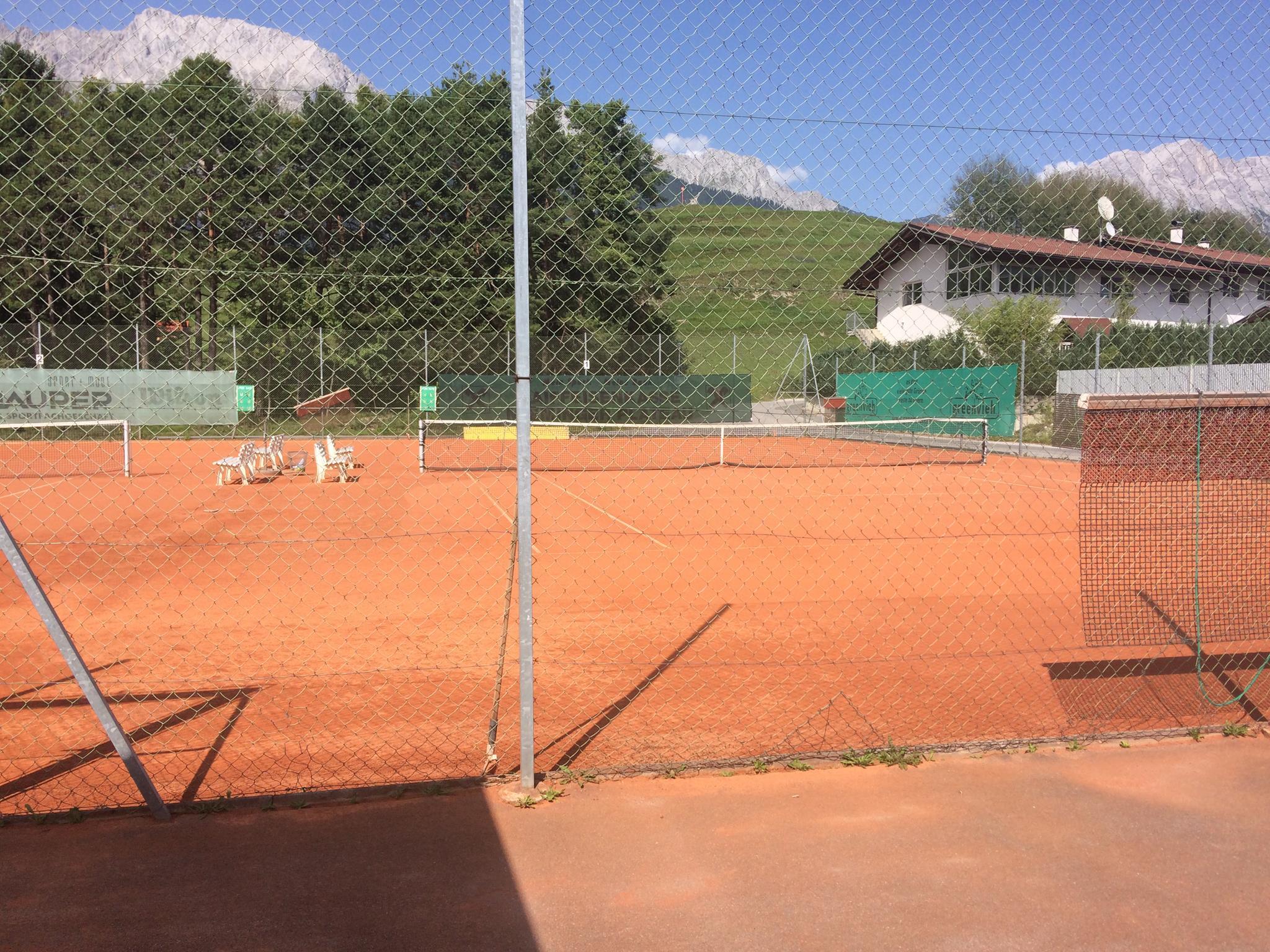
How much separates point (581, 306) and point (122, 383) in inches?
358

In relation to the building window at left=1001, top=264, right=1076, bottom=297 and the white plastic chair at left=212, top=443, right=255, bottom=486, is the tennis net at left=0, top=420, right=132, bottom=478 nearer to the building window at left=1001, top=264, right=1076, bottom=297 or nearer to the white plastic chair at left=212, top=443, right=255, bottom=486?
the white plastic chair at left=212, top=443, right=255, bottom=486

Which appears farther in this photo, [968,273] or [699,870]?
[968,273]

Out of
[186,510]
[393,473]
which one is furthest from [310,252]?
[393,473]

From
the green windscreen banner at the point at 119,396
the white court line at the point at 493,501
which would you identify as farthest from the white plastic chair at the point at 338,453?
the green windscreen banner at the point at 119,396

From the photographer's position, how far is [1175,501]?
684cm

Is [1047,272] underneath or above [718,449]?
above

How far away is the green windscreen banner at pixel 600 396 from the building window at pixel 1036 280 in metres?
6.42

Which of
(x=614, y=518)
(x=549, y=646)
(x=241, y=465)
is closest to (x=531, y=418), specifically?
(x=549, y=646)

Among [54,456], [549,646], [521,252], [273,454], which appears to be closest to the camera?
[521,252]

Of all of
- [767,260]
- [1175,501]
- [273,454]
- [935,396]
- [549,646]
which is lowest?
[549,646]

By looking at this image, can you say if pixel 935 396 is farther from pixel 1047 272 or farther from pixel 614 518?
pixel 1047 272

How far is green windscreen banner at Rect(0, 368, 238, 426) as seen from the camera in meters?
9.00

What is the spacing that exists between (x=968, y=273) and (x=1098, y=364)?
31.4ft

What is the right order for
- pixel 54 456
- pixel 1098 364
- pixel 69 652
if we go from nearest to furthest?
pixel 69 652
pixel 1098 364
pixel 54 456
